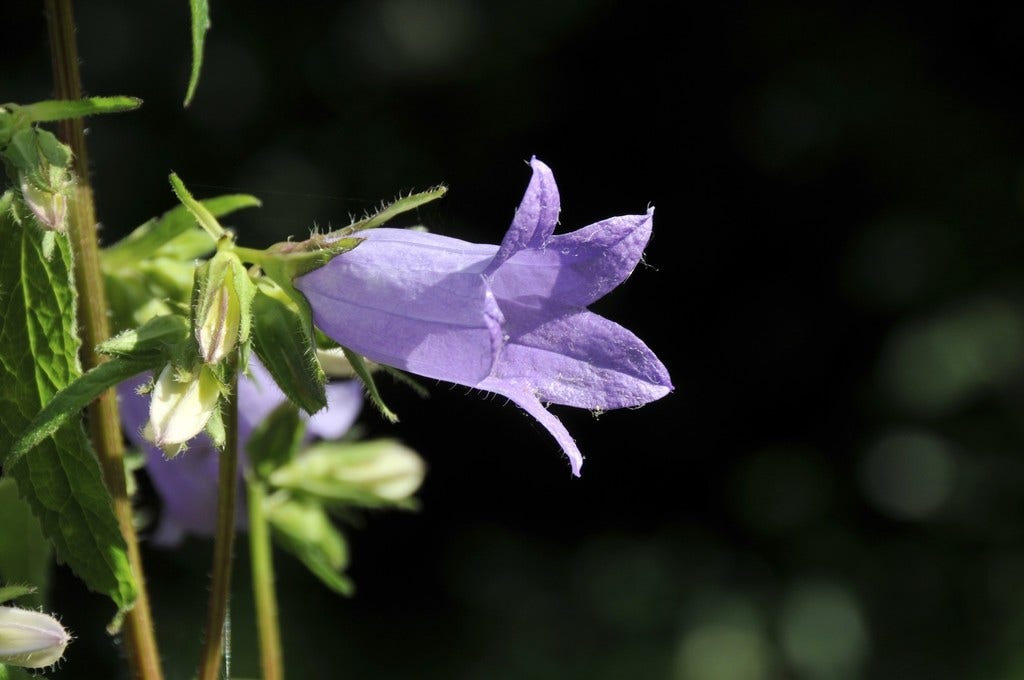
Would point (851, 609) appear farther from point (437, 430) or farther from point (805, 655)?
point (437, 430)

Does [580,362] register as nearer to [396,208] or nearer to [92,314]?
[396,208]

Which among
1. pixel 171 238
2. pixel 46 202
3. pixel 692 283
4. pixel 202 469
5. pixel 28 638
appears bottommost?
pixel 692 283

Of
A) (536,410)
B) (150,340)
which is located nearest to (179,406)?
(150,340)

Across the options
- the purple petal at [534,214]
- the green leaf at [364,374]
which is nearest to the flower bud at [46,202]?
the green leaf at [364,374]

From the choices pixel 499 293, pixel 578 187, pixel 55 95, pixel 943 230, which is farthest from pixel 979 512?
pixel 55 95

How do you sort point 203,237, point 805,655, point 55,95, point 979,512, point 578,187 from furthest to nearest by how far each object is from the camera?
point 578,187
point 979,512
point 805,655
point 203,237
point 55,95

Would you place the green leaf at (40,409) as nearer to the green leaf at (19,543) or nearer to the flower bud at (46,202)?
the flower bud at (46,202)
